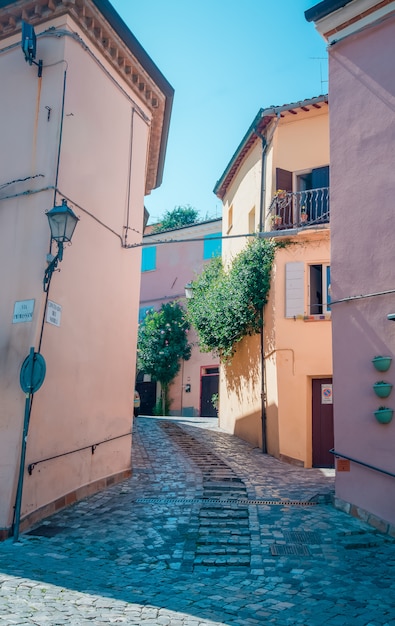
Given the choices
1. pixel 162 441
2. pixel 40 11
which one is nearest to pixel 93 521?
pixel 162 441

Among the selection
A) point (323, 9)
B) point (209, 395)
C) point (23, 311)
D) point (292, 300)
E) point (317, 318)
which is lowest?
point (209, 395)

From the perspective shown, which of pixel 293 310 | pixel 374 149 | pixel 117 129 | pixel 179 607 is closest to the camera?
pixel 179 607

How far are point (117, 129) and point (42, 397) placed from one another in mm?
5823

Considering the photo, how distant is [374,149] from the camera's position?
928cm

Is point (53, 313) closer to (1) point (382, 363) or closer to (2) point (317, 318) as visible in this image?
(1) point (382, 363)

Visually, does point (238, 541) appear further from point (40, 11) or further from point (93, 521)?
point (40, 11)

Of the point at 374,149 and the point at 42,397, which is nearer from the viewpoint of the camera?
the point at 42,397

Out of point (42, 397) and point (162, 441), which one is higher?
point (42, 397)


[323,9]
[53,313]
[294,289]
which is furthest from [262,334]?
[323,9]

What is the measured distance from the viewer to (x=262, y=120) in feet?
50.9

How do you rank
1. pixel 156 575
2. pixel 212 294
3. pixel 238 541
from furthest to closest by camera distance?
pixel 212 294, pixel 238 541, pixel 156 575

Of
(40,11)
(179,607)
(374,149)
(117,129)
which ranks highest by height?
(40,11)

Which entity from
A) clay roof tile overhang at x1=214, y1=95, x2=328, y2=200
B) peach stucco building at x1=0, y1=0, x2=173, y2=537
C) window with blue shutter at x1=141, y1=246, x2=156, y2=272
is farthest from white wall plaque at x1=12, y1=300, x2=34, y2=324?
window with blue shutter at x1=141, y1=246, x2=156, y2=272

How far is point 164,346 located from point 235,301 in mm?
10449
